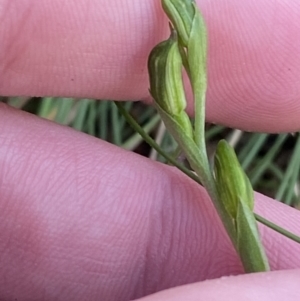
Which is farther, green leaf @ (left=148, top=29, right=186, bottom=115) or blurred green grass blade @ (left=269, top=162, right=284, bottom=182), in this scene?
blurred green grass blade @ (left=269, top=162, right=284, bottom=182)

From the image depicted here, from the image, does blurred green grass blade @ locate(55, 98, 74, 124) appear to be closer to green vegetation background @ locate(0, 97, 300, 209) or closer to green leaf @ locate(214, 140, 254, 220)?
green vegetation background @ locate(0, 97, 300, 209)

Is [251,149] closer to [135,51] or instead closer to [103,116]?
[103,116]

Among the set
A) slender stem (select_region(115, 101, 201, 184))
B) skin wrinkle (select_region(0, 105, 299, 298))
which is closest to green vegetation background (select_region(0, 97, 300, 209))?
skin wrinkle (select_region(0, 105, 299, 298))

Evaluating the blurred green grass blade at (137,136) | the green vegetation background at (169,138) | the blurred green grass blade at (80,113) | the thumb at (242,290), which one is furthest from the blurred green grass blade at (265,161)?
the thumb at (242,290)

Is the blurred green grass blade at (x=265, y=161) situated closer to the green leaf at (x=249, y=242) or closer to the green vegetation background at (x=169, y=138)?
the green vegetation background at (x=169, y=138)

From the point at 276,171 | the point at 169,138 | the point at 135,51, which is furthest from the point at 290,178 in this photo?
the point at 135,51

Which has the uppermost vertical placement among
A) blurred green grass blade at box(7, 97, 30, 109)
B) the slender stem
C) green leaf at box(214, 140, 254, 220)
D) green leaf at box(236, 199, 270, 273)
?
green leaf at box(214, 140, 254, 220)
